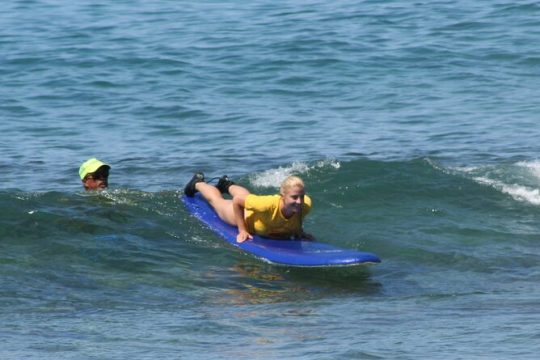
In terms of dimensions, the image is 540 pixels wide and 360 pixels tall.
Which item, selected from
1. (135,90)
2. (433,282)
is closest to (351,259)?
(433,282)

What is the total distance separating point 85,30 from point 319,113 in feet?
27.8

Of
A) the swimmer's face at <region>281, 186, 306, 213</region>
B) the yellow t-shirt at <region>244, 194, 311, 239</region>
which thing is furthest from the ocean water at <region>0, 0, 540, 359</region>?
the swimmer's face at <region>281, 186, 306, 213</region>

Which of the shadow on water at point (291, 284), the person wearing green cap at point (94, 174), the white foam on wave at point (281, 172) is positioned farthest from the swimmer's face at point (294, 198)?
the white foam on wave at point (281, 172)

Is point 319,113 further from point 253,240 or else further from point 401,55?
point 253,240

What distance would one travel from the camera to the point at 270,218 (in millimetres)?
11828

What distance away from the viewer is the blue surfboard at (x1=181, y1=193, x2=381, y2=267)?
11.1 metres

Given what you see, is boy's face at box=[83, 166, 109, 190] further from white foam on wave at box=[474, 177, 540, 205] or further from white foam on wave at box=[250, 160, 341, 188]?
white foam on wave at box=[474, 177, 540, 205]

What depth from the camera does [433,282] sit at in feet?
36.9

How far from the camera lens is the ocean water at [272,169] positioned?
31.2 feet

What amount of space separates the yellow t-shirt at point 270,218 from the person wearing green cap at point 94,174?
102 inches

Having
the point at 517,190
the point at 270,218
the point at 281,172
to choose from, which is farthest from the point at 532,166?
the point at 270,218

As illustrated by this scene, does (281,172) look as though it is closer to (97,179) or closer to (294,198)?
(97,179)

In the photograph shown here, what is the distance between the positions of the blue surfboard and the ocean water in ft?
0.45

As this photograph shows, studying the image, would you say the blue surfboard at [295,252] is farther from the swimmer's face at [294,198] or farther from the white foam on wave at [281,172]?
the white foam on wave at [281,172]
